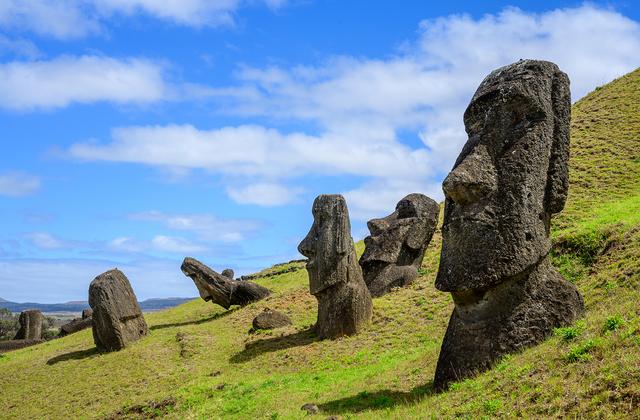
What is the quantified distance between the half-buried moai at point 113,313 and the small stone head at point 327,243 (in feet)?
31.5

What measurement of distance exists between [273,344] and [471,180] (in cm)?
1336

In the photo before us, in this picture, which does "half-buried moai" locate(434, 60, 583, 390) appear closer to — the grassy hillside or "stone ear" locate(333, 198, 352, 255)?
the grassy hillside

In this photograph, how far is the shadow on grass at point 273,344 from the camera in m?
23.1

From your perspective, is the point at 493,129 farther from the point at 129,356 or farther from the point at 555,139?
the point at 129,356

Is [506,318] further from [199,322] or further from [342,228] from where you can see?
[199,322]

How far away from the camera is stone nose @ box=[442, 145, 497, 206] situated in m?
12.7

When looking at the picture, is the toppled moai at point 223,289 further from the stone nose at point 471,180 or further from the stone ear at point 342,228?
the stone nose at point 471,180

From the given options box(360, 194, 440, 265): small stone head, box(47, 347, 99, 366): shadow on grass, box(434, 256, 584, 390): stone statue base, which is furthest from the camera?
box(360, 194, 440, 265): small stone head

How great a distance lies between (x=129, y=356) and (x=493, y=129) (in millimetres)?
18794

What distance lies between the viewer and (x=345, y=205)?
24.6m

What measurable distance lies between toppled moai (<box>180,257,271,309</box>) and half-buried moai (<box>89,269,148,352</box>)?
500 centimetres

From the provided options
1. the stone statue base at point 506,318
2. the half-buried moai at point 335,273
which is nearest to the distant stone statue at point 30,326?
the half-buried moai at point 335,273

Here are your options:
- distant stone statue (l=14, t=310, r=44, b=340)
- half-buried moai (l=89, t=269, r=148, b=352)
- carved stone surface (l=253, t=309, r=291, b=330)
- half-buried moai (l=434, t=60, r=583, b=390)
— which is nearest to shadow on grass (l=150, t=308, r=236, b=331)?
half-buried moai (l=89, t=269, r=148, b=352)

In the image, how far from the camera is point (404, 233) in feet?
97.3
